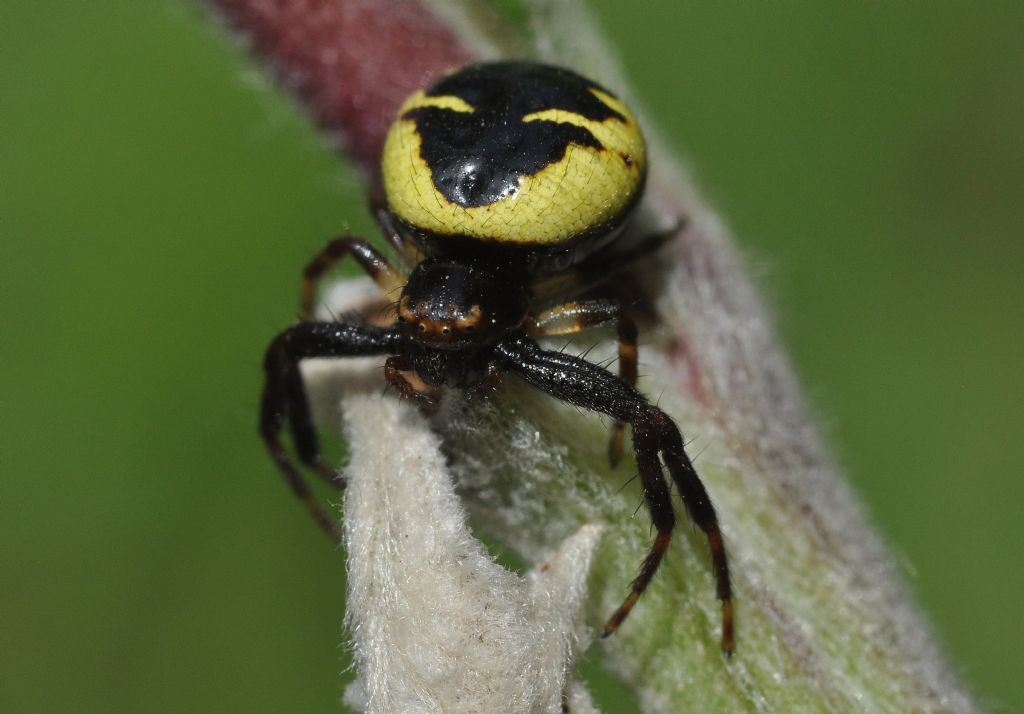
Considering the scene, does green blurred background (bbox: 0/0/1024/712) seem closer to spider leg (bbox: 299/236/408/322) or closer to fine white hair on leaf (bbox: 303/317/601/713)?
spider leg (bbox: 299/236/408/322)

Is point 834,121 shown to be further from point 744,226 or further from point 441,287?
point 441,287

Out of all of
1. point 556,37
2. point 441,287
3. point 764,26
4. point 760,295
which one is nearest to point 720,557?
point 760,295

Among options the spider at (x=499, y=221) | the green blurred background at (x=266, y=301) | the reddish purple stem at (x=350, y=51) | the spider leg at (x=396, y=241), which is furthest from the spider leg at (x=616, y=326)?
the green blurred background at (x=266, y=301)

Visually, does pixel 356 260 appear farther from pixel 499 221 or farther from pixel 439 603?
pixel 439 603

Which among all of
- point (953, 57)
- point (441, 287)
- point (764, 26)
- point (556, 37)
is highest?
point (556, 37)

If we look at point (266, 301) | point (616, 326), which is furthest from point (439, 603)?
point (266, 301)

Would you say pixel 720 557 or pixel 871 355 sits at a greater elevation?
pixel 720 557

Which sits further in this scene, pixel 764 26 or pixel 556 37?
pixel 764 26
